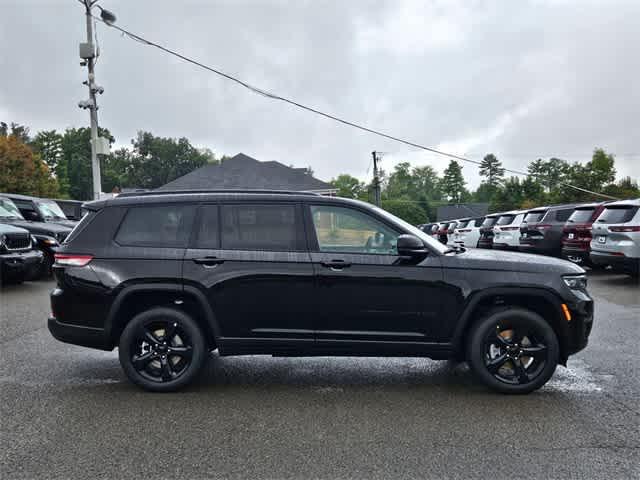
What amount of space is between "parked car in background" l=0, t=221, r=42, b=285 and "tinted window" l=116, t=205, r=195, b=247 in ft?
23.9

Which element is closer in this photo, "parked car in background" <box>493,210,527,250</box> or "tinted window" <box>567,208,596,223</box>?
"tinted window" <box>567,208,596,223</box>

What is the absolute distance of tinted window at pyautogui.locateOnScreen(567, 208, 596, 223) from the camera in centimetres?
1281

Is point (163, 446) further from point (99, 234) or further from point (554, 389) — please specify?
point (554, 389)

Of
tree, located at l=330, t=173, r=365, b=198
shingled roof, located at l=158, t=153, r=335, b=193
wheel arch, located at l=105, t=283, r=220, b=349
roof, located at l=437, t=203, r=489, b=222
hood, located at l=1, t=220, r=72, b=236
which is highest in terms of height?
tree, located at l=330, t=173, r=365, b=198

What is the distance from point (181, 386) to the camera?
4508 millimetres

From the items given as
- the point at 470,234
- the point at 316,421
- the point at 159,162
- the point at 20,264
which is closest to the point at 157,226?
the point at 316,421

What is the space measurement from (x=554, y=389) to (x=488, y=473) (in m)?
1.94

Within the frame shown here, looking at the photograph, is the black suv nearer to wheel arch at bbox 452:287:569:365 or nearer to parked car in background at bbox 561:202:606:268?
wheel arch at bbox 452:287:569:365

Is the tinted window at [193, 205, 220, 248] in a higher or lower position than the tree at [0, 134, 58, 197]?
lower

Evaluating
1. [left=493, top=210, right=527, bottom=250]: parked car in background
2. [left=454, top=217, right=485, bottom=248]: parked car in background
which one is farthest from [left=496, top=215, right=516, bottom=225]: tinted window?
[left=454, top=217, right=485, bottom=248]: parked car in background

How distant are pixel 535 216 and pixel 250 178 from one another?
1088 inches

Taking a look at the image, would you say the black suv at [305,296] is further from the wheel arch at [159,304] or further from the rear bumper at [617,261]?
the rear bumper at [617,261]

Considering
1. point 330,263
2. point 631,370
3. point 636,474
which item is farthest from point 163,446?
point 631,370

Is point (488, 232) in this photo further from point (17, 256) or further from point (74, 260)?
point (74, 260)
